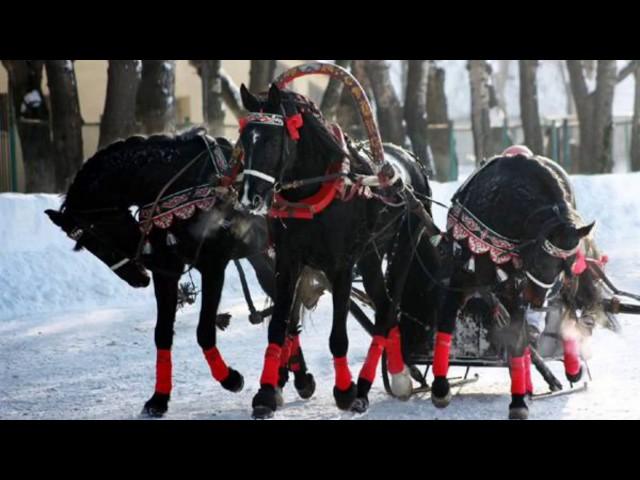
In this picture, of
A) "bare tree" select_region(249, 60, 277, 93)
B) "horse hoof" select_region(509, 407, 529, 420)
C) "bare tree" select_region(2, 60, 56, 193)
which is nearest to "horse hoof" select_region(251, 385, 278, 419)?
"horse hoof" select_region(509, 407, 529, 420)

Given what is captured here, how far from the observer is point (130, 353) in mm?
11961

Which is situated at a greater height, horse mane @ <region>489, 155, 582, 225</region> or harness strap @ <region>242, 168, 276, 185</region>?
harness strap @ <region>242, 168, 276, 185</region>

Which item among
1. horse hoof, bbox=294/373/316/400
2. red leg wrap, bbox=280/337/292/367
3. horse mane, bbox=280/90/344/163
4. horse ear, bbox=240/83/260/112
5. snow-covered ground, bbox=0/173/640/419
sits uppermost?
horse ear, bbox=240/83/260/112

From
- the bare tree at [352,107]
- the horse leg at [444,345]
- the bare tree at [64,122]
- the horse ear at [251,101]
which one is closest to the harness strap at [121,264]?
the horse ear at [251,101]

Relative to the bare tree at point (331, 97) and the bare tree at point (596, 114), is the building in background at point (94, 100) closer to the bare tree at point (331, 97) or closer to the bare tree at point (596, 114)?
the bare tree at point (331, 97)

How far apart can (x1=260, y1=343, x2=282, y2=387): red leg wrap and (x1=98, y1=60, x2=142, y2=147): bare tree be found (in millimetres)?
11348

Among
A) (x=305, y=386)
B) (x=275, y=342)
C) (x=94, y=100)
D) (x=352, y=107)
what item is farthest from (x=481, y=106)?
(x=275, y=342)

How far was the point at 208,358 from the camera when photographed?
8.78 metres

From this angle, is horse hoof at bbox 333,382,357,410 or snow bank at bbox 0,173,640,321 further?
snow bank at bbox 0,173,640,321

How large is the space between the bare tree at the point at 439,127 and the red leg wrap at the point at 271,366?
22194 millimetres

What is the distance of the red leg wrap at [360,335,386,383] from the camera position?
8.89 meters

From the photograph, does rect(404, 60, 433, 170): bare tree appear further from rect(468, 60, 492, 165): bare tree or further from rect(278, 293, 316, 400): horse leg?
rect(278, 293, 316, 400): horse leg

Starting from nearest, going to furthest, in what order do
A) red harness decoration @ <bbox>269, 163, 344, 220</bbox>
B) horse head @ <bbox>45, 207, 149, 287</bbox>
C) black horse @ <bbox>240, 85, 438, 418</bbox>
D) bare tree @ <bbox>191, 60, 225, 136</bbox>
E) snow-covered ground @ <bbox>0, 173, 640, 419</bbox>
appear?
1. black horse @ <bbox>240, 85, 438, 418</bbox>
2. red harness decoration @ <bbox>269, 163, 344, 220</bbox>
3. horse head @ <bbox>45, 207, 149, 287</bbox>
4. snow-covered ground @ <bbox>0, 173, 640, 419</bbox>
5. bare tree @ <bbox>191, 60, 225, 136</bbox>
